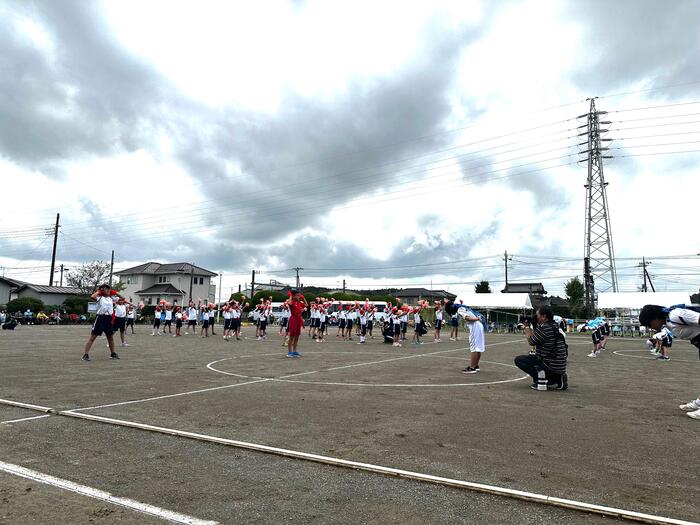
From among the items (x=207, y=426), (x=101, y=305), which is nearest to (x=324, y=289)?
(x=101, y=305)

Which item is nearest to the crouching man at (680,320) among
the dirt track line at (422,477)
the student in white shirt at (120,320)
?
the dirt track line at (422,477)

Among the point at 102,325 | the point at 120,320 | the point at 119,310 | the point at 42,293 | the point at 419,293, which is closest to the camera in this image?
the point at 102,325

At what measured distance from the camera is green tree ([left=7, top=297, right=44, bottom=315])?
49.6 metres

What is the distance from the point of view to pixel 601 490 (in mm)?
3961

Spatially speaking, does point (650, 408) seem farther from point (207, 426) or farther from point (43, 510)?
point (43, 510)

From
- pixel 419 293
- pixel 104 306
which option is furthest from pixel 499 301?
pixel 419 293

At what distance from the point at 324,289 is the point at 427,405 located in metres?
113

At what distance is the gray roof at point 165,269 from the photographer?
8547cm

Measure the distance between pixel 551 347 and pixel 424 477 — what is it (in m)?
6.34

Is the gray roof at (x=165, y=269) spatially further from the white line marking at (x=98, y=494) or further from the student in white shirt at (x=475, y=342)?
the white line marking at (x=98, y=494)

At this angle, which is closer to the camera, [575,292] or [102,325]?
[102,325]

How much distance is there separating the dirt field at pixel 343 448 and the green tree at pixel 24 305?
157ft

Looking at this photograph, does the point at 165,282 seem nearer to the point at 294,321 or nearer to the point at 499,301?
the point at 499,301

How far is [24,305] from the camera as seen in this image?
5038 centimetres
